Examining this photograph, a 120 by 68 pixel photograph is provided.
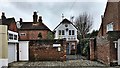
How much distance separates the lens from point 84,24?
5119 centimetres

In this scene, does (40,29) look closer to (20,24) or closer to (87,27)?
(20,24)

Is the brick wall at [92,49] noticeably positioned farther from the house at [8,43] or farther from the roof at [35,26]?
the roof at [35,26]

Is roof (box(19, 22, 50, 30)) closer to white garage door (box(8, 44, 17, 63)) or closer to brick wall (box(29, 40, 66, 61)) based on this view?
brick wall (box(29, 40, 66, 61))

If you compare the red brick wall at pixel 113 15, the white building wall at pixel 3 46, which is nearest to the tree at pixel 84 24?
the red brick wall at pixel 113 15

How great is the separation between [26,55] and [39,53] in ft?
5.03

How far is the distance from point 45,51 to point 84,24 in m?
30.0

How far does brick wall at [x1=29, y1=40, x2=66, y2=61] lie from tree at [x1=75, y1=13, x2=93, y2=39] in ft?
91.0

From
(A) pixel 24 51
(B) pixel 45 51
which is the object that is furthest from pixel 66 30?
(A) pixel 24 51

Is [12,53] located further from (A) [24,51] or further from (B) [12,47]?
(A) [24,51]

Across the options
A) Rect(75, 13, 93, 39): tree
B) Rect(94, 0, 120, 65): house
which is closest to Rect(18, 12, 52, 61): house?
Rect(75, 13, 93, 39): tree

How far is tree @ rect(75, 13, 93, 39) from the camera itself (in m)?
50.5

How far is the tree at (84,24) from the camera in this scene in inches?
1989

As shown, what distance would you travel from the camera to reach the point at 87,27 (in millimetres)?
51125

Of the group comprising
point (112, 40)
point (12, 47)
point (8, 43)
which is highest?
point (112, 40)
